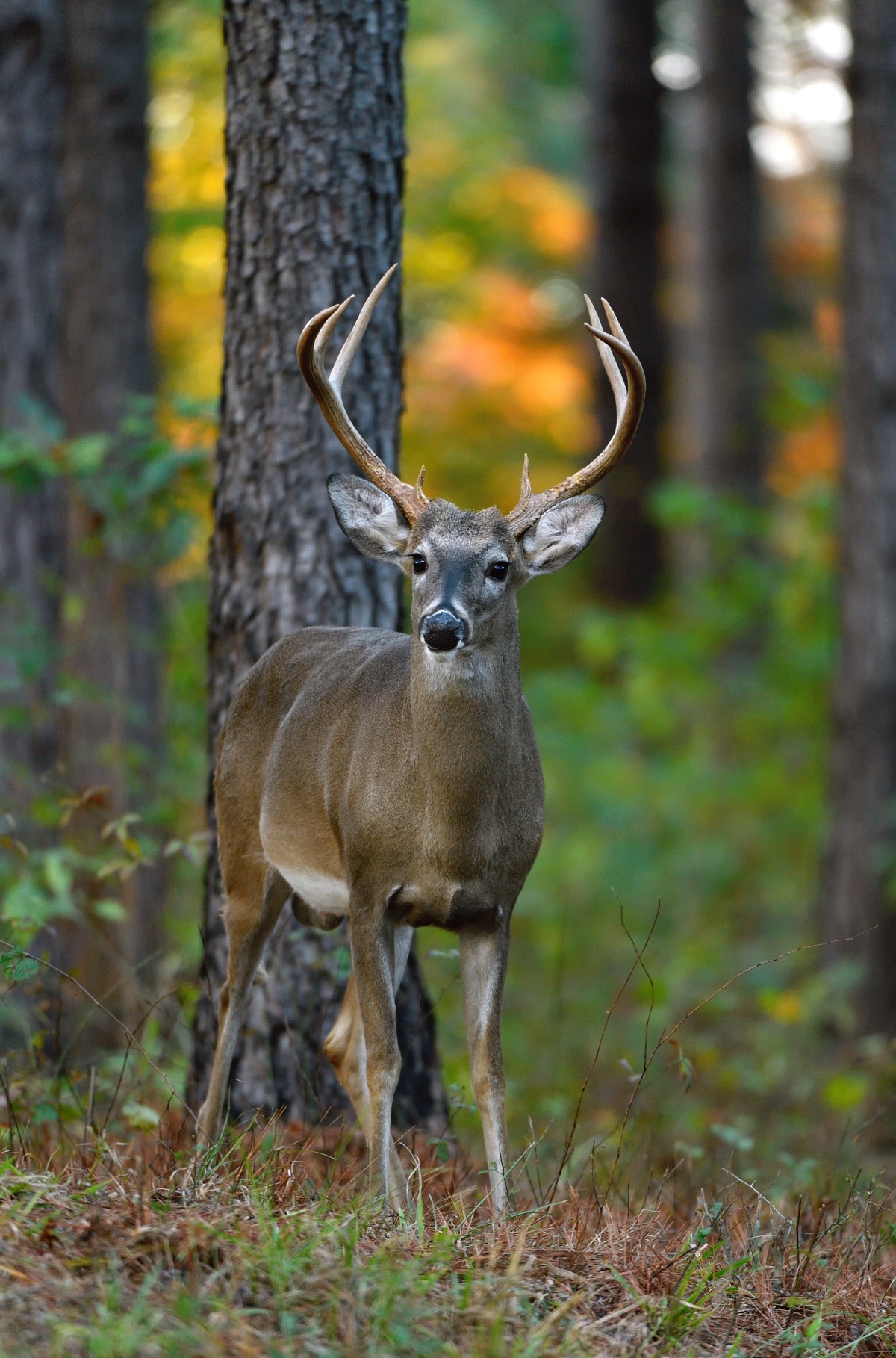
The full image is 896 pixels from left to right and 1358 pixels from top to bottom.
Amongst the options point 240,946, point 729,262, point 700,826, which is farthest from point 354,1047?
point 729,262

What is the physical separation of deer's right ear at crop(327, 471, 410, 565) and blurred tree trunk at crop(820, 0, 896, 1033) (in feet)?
18.2

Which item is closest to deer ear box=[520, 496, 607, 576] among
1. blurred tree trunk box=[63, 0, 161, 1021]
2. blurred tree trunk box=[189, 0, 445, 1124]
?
blurred tree trunk box=[189, 0, 445, 1124]

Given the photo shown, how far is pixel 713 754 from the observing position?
14.7 m

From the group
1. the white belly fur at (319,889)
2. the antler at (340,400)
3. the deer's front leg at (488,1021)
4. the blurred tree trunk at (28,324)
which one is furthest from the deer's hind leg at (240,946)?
the blurred tree trunk at (28,324)

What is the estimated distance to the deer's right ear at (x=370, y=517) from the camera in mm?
4461

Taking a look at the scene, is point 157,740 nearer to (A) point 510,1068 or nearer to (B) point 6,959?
(A) point 510,1068

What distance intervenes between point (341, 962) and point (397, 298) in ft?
7.50

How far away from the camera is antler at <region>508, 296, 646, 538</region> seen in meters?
4.26

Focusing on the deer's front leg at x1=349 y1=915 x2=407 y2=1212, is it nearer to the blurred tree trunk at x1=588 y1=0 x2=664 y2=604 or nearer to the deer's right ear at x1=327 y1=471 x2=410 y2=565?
the deer's right ear at x1=327 y1=471 x2=410 y2=565

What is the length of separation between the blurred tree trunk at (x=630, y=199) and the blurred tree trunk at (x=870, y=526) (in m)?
7.35

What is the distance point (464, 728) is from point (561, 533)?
0.65m

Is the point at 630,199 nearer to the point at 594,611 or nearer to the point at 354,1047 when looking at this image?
the point at 594,611

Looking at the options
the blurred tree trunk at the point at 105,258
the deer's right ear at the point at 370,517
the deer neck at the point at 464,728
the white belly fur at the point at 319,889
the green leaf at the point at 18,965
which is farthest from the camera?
the blurred tree trunk at the point at 105,258

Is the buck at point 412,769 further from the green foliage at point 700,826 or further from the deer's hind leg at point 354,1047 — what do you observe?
the green foliage at point 700,826
